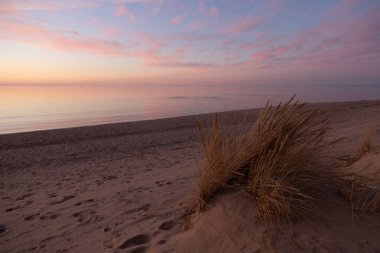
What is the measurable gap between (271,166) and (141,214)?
1813 mm

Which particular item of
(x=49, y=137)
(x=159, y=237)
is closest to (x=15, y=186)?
(x=159, y=237)

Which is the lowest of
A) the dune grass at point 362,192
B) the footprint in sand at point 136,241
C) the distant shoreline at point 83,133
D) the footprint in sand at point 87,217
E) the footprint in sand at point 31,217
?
the footprint in sand at point 136,241

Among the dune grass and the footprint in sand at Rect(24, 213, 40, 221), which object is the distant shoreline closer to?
the dune grass

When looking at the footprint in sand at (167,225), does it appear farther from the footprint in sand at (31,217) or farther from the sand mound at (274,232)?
the footprint in sand at (31,217)

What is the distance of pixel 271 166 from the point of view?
307 cm

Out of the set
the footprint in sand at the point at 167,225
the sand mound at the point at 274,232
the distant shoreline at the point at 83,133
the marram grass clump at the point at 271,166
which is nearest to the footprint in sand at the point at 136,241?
the footprint in sand at the point at 167,225

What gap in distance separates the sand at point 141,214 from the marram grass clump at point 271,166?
0.14 meters

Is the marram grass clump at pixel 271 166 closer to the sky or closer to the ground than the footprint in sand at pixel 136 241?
closer to the sky

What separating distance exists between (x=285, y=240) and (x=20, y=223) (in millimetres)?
3386

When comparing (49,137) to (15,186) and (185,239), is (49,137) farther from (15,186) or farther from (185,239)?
(185,239)

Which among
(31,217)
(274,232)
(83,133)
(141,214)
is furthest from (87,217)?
(83,133)

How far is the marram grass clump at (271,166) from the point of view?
300cm

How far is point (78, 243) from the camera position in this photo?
3395 mm

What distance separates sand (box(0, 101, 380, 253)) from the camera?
112 inches
